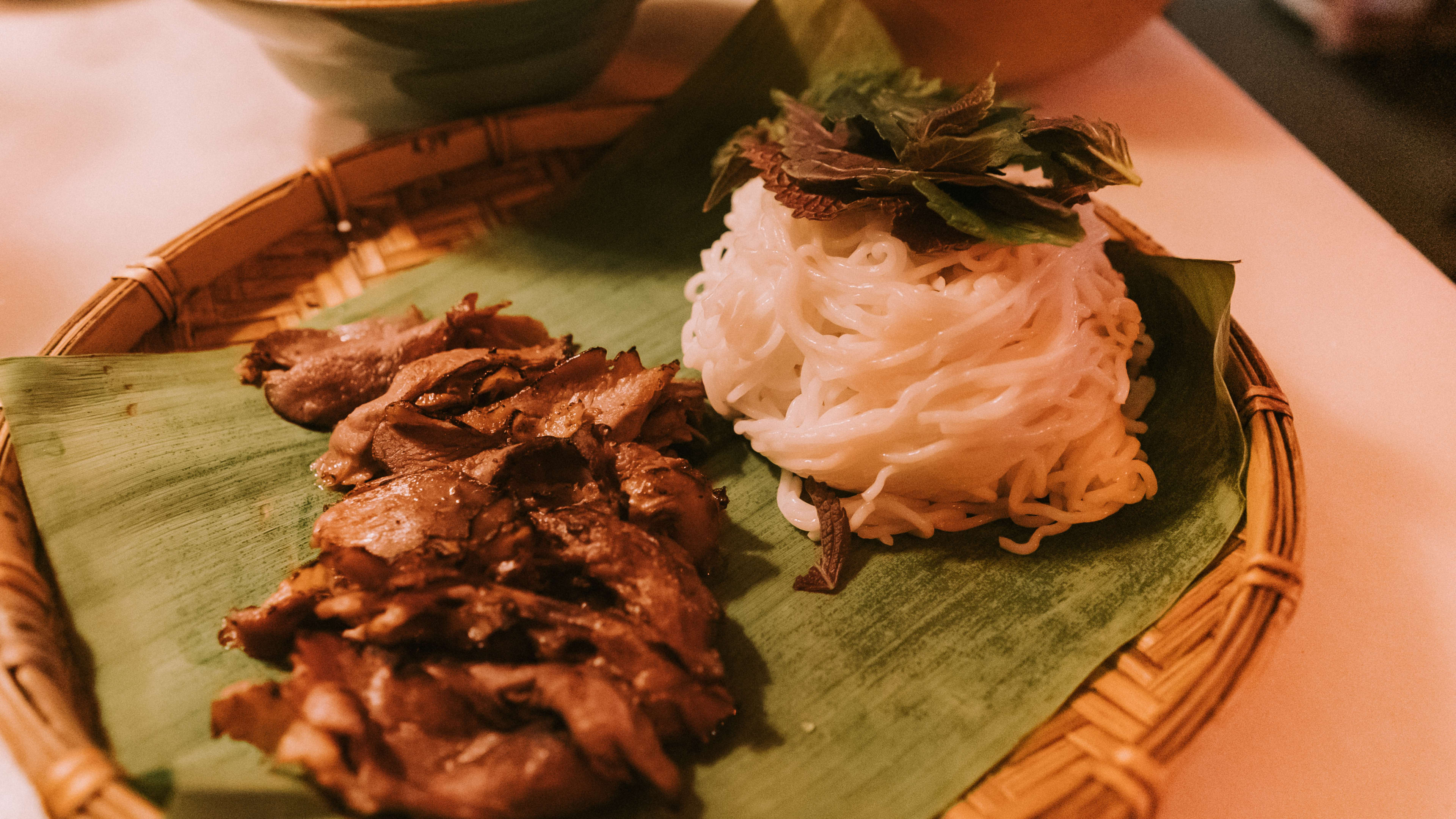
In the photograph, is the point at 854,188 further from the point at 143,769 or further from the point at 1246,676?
the point at 143,769

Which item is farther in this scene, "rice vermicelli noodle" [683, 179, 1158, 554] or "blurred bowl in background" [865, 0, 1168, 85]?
"blurred bowl in background" [865, 0, 1168, 85]

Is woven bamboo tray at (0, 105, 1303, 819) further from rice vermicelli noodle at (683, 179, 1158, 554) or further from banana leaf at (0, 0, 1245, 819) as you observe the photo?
rice vermicelli noodle at (683, 179, 1158, 554)

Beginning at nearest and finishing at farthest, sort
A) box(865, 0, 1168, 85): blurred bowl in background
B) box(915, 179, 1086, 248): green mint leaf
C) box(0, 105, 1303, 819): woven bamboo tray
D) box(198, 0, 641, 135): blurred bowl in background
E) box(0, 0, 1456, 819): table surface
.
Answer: box(0, 105, 1303, 819): woven bamboo tray < box(0, 0, 1456, 819): table surface < box(915, 179, 1086, 248): green mint leaf < box(198, 0, 641, 135): blurred bowl in background < box(865, 0, 1168, 85): blurred bowl in background

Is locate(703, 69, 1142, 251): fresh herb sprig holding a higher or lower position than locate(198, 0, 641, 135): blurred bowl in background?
lower

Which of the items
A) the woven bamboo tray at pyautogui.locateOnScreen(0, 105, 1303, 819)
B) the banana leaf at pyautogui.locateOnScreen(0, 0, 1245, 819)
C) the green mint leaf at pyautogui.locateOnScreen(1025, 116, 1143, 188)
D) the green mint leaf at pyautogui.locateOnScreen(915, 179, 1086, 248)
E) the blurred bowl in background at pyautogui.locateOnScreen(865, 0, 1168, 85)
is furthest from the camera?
the blurred bowl in background at pyautogui.locateOnScreen(865, 0, 1168, 85)

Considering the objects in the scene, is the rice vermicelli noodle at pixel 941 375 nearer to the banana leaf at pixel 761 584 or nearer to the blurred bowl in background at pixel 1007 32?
the banana leaf at pixel 761 584

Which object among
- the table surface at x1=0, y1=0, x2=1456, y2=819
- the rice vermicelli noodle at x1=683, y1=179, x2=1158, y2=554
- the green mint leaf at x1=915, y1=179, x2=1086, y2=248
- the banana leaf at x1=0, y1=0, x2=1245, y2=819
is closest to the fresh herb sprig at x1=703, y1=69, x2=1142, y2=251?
the green mint leaf at x1=915, y1=179, x2=1086, y2=248

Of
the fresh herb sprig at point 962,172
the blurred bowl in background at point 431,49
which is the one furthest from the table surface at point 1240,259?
the fresh herb sprig at point 962,172

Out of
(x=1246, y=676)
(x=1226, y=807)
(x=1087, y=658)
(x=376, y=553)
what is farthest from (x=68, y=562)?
(x=1226, y=807)
